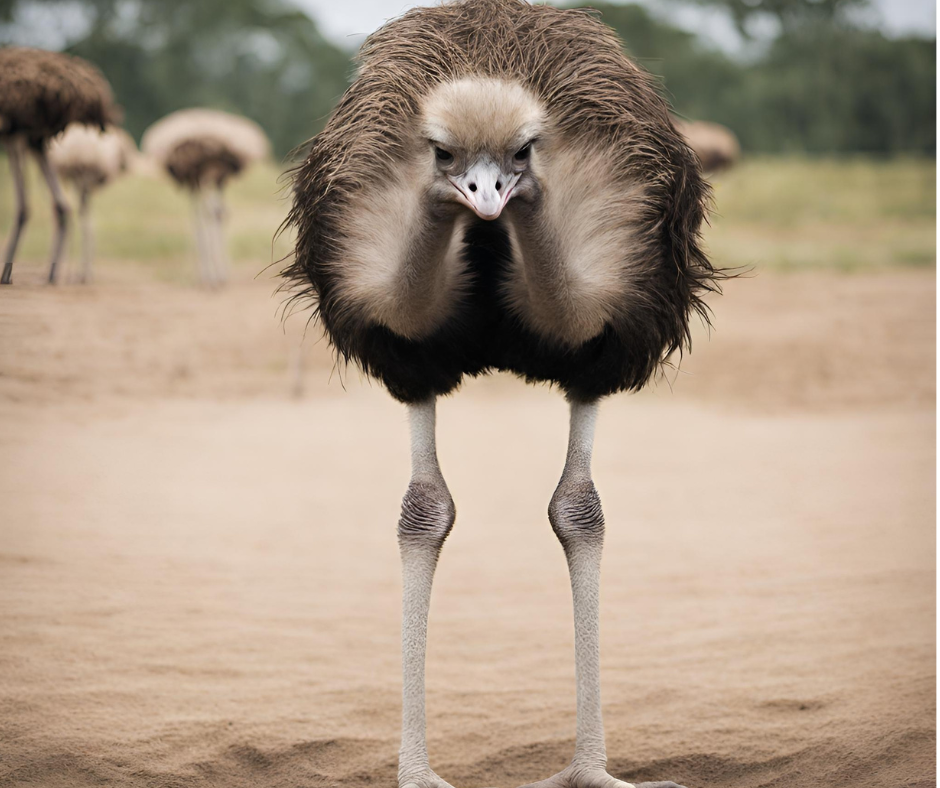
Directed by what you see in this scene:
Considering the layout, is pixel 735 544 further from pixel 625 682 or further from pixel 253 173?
pixel 253 173

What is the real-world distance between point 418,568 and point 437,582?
237cm

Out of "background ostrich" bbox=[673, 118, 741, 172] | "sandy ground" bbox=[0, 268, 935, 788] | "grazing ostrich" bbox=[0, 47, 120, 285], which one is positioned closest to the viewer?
"grazing ostrich" bbox=[0, 47, 120, 285]

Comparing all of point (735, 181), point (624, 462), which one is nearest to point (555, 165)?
point (624, 462)

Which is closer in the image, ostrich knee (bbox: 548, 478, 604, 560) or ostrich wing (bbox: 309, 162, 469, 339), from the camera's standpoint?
ostrich wing (bbox: 309, 162, 469, 339)

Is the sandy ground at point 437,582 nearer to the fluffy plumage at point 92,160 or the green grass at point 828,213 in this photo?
the fluffy plumage at point 92,160

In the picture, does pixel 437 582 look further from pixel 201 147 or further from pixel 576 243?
pixel 201 147

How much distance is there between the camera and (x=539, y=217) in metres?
2.02

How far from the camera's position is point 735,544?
214 inches

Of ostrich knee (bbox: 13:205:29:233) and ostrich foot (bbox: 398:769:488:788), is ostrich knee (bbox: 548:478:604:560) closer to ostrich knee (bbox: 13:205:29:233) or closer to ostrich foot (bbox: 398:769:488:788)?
ostrich foot (bbox: 398:769:488:788)

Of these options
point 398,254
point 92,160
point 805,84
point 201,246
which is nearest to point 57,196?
point 398,254

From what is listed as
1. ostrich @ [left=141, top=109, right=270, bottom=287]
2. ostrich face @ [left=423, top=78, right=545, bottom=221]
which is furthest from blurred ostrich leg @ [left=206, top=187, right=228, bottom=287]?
ostrich face @ [left=423, top=78, right=545, bottom=221]

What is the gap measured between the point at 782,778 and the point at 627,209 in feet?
5.22

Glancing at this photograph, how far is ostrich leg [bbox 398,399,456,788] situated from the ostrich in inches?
405

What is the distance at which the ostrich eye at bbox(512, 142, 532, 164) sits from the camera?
1.93m
